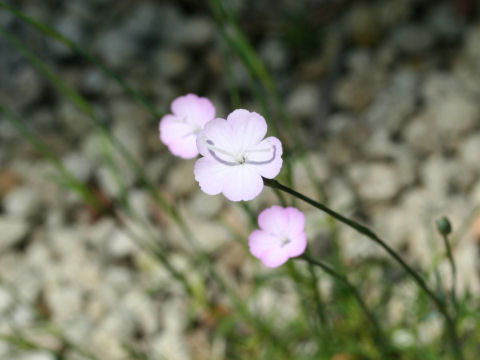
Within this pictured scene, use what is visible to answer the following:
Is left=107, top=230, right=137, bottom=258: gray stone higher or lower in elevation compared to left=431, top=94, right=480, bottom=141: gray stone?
lower

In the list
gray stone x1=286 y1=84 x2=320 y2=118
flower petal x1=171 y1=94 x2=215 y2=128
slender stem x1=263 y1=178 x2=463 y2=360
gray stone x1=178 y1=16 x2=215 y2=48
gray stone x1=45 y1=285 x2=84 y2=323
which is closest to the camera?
slender stem x1=263 y1=178 x2=463 y2=360

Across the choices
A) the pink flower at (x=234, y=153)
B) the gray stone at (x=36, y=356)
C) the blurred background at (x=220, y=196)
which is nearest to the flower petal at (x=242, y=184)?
the pink flower at (x=234, y=153)

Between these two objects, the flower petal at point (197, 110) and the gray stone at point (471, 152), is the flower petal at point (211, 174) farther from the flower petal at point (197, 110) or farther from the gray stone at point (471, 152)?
the gray stone at point (471, 152)

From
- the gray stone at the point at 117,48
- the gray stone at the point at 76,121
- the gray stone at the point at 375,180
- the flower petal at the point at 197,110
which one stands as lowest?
the flower petal at the point at 197,110

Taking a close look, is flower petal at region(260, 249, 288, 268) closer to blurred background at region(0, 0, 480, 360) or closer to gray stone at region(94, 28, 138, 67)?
blurred background at region(0, 0, 480, 360)

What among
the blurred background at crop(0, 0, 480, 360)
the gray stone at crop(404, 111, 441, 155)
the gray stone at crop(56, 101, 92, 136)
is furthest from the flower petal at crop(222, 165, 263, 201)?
the gray stone at crop(56, 101, 92, 136)
